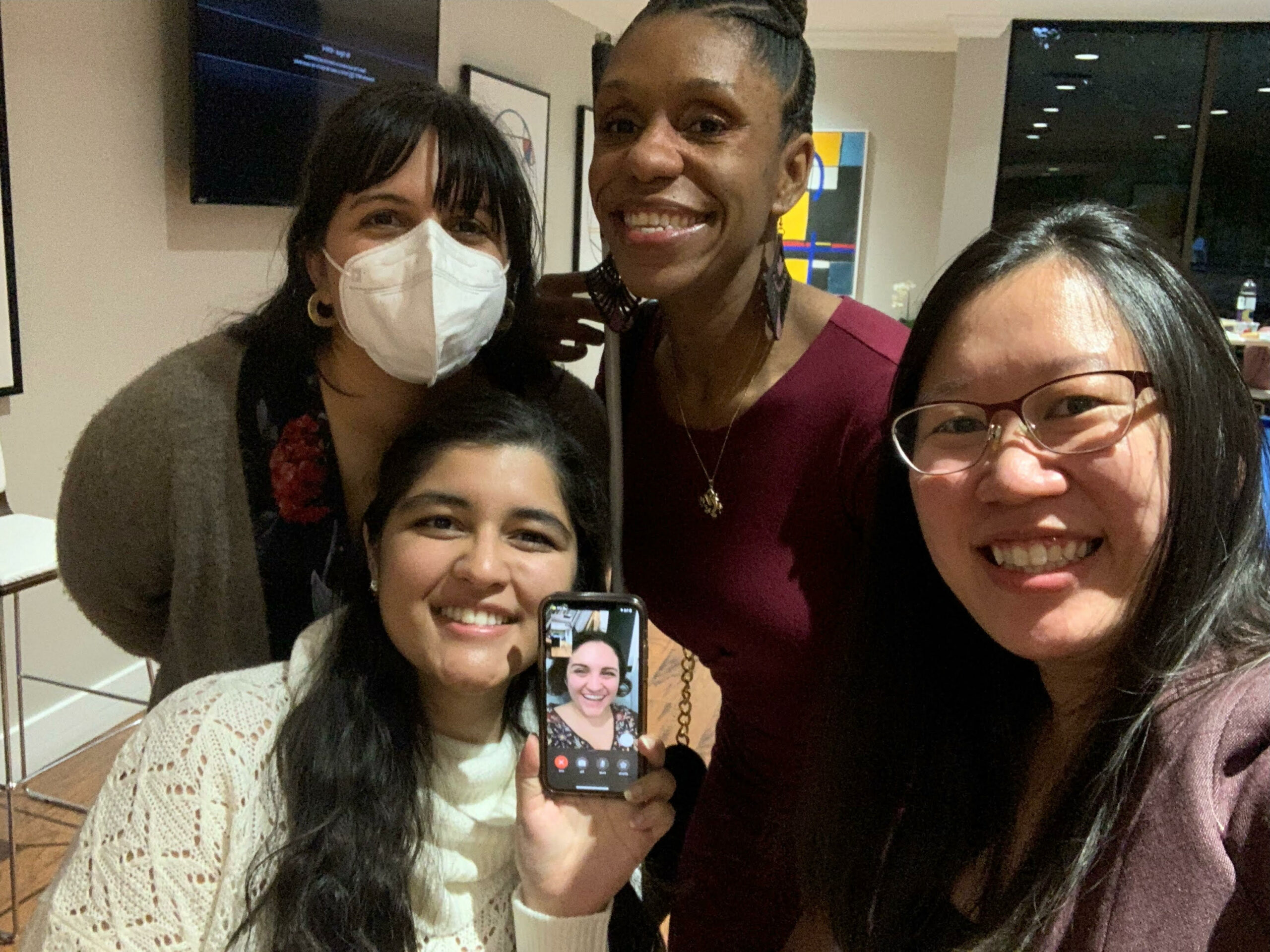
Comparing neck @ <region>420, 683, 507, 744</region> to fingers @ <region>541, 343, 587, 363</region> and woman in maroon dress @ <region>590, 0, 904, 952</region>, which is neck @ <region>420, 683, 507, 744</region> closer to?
woman in maroon dress @ <region>590, 0, 904, 952</region>

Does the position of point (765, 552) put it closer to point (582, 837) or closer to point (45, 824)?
point (582, 837)

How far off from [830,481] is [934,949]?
0.53m

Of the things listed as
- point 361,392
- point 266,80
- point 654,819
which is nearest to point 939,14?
point 266,80

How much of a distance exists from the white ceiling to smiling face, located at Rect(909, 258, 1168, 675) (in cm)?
491

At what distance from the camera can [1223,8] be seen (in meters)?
5.40

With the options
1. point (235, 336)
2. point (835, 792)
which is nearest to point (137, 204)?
point (235, 336)

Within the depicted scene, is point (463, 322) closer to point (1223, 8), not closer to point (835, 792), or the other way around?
point (835, 792)

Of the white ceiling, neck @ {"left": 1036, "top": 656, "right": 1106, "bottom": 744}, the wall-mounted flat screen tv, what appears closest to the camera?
neck @ {"left": 1036, "top": 656, "right": 1106, "bottom": 744}

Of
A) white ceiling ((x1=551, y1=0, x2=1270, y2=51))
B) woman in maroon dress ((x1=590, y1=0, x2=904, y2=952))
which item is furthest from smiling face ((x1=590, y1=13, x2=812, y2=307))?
white ceiling ((x1=551, y1=0, x2=1270, y2=51))

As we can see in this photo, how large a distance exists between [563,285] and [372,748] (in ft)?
2.26

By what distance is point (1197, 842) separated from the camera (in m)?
0.66

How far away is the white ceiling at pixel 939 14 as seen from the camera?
206 inches

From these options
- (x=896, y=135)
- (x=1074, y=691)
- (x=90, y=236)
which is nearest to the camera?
(x=1074, y=691)

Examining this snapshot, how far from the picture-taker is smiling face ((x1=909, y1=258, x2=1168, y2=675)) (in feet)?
2.46
